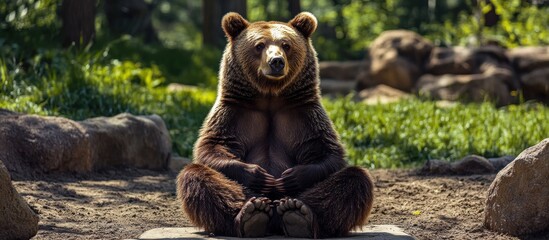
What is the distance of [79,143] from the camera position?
828cm

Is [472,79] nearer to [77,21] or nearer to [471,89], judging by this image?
[471,89]

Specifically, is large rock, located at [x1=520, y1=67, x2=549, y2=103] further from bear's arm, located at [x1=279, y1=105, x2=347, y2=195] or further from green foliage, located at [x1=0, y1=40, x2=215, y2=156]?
bear's arm, located at [x1=279, y1=105, x2=347, y2=195]

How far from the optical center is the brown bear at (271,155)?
537 cm

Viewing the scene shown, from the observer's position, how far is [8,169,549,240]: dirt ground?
615cm

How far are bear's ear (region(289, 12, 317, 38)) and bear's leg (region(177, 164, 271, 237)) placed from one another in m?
1.26

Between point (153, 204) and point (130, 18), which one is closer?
point (153, 204)

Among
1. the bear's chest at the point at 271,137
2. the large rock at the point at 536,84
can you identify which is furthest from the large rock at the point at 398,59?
the bear's chest at the point at 271,137

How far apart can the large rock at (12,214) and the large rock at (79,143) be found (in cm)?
237

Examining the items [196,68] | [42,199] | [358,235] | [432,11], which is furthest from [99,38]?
[432,11]

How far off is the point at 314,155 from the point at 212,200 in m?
0.77

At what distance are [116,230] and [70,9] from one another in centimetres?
724

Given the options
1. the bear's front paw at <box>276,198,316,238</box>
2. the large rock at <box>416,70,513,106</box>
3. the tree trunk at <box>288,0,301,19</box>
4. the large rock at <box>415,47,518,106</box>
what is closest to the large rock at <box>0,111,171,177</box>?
the bear's front paw at <box>276,198,316,238</box>

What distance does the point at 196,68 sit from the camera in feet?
54.7

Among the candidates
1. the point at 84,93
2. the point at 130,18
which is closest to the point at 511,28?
the point at 130,18
